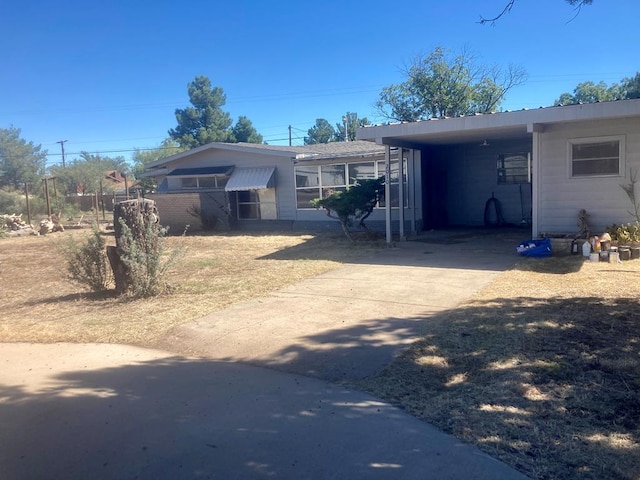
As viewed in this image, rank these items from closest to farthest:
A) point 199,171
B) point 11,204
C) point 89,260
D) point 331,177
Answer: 1. point 89,260
2. point 331,177
3. point 199,171
4. point 11,204

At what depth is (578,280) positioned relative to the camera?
326 inches

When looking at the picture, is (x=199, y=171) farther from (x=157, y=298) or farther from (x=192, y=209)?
(x=157, y=298)

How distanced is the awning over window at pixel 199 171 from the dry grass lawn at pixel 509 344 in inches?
410

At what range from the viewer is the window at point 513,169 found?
17.4m

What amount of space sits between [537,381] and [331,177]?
14.8 meters

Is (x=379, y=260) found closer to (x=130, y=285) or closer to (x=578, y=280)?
(x=578, y=280)

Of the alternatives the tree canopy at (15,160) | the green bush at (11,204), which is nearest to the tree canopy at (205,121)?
the tree canopy at (15,160)

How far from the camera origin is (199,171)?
2186 cm

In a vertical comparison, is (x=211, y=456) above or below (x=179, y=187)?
below

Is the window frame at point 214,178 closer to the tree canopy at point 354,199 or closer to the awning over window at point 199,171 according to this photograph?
the awning over window at point 199,171

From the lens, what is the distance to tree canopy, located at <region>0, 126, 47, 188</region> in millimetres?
45062

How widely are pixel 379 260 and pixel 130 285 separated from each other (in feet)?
16.9

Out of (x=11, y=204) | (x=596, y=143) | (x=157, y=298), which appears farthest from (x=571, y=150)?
(x=11, y=204)

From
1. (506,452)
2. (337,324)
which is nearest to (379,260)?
(337,324)
